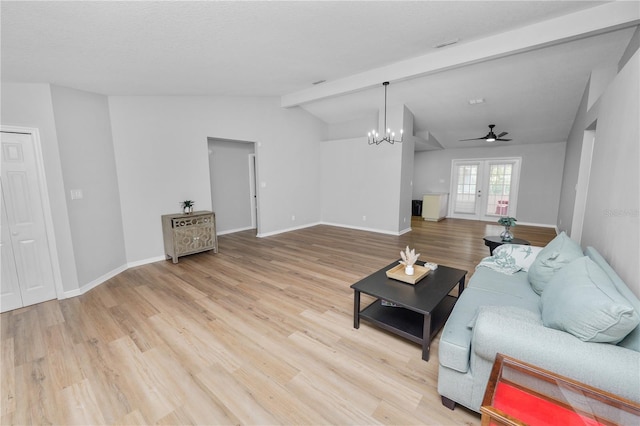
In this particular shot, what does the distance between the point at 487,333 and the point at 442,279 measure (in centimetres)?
118

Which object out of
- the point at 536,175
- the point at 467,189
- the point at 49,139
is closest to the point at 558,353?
the point at 49,139

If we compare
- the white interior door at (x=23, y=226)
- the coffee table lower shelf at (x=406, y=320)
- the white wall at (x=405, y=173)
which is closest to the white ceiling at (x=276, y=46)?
the white interior door at (x=23, y=226)

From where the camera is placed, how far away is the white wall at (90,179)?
3.02 meters

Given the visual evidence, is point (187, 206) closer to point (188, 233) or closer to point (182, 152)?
point (188, 233)

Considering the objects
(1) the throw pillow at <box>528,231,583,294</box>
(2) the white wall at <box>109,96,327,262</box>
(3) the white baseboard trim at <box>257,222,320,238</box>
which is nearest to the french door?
(3) the white baseboard trim at <box>257,222,320,238</box>

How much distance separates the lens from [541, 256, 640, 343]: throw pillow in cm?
112

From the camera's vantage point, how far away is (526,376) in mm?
1126

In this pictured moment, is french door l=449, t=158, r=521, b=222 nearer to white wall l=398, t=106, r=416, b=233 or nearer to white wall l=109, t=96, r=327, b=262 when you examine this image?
white wall l=398, t=106, r=416, b=233

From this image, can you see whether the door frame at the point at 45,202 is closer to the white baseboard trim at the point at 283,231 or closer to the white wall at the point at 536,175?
the white baseboard trim at the point at 283,231

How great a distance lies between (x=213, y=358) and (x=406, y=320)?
5.24 ft

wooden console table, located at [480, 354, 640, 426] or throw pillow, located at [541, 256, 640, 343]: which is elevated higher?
throw pillow, located at [541, 256, 640, 343]

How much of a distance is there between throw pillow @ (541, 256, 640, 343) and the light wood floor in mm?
744

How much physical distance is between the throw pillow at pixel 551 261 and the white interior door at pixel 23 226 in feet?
16.1

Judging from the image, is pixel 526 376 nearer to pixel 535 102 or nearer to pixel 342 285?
pixel 342 285
